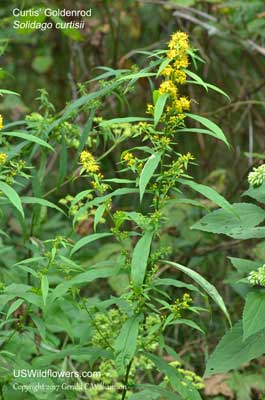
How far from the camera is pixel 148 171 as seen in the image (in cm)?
199

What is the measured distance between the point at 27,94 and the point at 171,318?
436 centimetres

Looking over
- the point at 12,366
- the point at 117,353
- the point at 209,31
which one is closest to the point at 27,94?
the point at 209,31

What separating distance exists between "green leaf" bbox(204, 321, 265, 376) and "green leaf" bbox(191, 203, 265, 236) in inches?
12.6

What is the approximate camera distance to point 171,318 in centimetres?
221

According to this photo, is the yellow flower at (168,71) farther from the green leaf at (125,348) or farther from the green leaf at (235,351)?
the green leaf at (235,351)

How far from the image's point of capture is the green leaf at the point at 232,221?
7.74 ft

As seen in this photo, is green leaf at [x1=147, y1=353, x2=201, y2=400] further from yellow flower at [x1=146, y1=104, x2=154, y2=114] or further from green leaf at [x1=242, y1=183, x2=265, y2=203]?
yellow flower at [x1=146, y1=104, x2=154, y2=114]

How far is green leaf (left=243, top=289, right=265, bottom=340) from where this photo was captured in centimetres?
221

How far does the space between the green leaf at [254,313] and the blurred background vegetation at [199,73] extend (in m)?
1.01

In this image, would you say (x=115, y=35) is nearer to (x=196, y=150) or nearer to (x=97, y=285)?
(x=196, y=150)

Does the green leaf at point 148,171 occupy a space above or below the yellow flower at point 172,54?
below

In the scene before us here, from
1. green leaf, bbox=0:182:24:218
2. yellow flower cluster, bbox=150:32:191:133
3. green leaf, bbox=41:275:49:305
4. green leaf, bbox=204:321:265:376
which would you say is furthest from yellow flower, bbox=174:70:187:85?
green leaf, bbox=204:321:265:376

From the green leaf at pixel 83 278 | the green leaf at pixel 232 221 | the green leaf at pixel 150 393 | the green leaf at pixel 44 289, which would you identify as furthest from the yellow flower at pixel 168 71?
the green leaf at pixel 150 393

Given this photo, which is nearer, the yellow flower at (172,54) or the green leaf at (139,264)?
the green leaf at (139,264)
